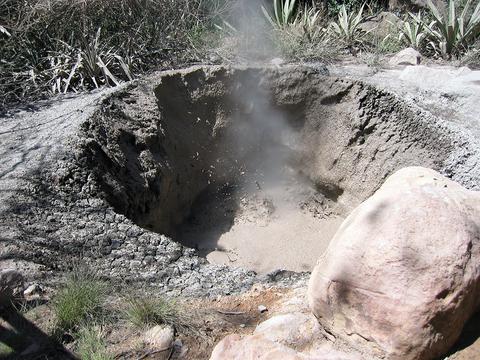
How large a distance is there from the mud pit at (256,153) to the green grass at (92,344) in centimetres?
182

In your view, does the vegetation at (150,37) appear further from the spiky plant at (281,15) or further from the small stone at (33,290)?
the small stone at (33,290)

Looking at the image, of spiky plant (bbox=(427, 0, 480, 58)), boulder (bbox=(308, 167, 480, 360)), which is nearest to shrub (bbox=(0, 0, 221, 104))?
spiky plant (bbox=(427, 0, 480, 58))

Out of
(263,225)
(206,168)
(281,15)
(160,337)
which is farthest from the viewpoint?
(281,15)

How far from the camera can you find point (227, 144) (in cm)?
612

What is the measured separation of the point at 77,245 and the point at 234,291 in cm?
118

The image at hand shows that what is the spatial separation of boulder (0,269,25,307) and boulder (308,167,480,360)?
175 centimetres

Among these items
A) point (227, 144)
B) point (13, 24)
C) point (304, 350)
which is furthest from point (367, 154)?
point (13, 24)

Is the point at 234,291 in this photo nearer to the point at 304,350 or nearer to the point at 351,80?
the point at 304,350

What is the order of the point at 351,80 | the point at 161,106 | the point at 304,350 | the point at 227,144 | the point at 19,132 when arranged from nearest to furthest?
the point at 304,350 → the point at 19,132 → the point at 161,106 → the point at 351,80 → the point at 227,144

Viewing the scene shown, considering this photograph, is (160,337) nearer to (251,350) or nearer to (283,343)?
(251,350)

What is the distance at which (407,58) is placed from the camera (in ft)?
20.3

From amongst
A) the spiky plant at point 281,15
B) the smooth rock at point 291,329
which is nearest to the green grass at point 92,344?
the smooth rock at point 291,329

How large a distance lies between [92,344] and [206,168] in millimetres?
3571

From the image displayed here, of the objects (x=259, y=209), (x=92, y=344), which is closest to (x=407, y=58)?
(x=259, y=209)
